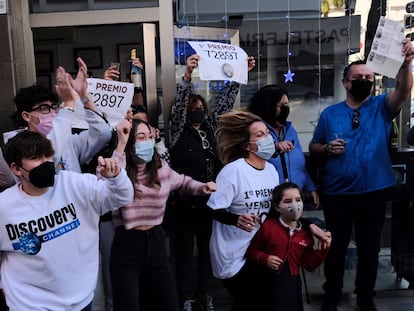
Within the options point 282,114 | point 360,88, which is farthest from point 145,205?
point 360,88

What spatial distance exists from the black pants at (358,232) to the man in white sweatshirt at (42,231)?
5.88 feet

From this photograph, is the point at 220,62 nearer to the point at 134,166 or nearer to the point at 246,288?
the point at 134,166

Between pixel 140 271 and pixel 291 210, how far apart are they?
3.20 ft

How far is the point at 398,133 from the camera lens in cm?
405

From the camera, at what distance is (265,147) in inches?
114

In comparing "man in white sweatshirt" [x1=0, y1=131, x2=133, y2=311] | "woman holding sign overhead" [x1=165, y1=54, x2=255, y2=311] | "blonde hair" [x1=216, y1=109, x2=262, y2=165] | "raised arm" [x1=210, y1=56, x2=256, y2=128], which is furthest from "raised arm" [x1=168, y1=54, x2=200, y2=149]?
"man in white sweatshirt" [x1=0, y1=131, x2=133, y2=311]

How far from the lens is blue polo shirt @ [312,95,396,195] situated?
3.25 meters

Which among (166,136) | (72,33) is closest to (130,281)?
(166,136)

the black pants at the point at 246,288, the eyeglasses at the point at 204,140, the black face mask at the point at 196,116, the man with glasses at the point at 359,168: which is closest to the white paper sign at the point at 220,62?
the black face mask at the point at 196,116

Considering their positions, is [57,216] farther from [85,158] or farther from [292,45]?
[292,45]

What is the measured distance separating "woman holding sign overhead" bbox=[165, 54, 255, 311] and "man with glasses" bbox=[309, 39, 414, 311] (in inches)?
34.5

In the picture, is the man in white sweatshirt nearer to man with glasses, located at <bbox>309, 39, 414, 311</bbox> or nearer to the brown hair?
the brown hair

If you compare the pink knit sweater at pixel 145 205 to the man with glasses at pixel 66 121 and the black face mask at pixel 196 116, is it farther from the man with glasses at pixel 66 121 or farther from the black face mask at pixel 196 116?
the black face mask at pixel 196 116

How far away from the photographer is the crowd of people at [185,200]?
2086 millimetres
